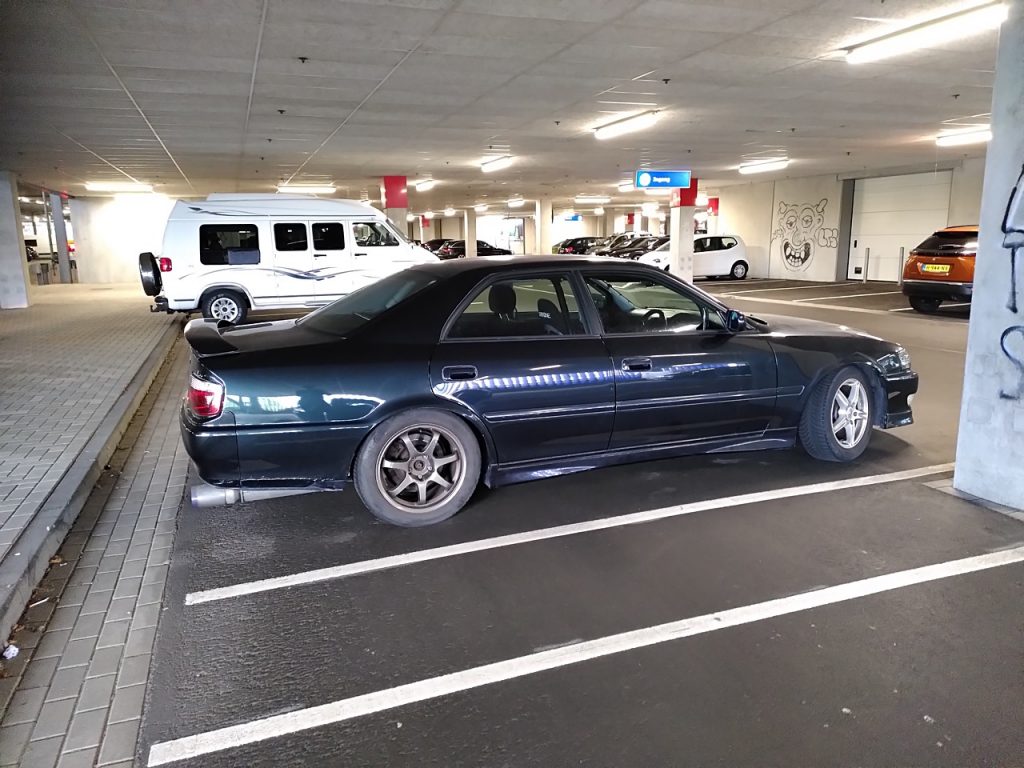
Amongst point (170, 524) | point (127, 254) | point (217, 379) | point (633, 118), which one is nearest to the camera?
point (217, 379)

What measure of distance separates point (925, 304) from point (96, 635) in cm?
1733

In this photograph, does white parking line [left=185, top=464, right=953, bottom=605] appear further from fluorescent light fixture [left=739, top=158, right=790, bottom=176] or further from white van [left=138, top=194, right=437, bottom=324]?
fluorescent light fixture [left=739, top=158, right=790, bottom=176]

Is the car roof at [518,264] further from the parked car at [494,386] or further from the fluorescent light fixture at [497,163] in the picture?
the fluorescent light fixture at [497,163]

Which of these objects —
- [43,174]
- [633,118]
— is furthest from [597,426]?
[43,174]

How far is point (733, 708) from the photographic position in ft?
8.69

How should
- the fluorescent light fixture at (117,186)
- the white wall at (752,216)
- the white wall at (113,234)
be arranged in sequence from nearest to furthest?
the fluorescent light fixture at (117,186) → the white wall at (752,216) → the white wall at (113,234)

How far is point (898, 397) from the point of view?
5.61 m

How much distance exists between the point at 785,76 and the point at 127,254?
29.4 m

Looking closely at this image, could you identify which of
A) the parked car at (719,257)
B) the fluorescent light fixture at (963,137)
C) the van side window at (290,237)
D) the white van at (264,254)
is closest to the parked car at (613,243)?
the parked car at (719,257)

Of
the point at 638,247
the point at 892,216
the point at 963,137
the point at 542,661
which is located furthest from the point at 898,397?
the point at 638,247

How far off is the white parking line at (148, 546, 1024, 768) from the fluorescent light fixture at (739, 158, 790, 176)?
19.4m

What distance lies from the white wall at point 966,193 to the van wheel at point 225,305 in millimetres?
20556

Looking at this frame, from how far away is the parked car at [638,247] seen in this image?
2728 centimetres

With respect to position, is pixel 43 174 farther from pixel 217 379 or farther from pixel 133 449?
pixel 217 379
